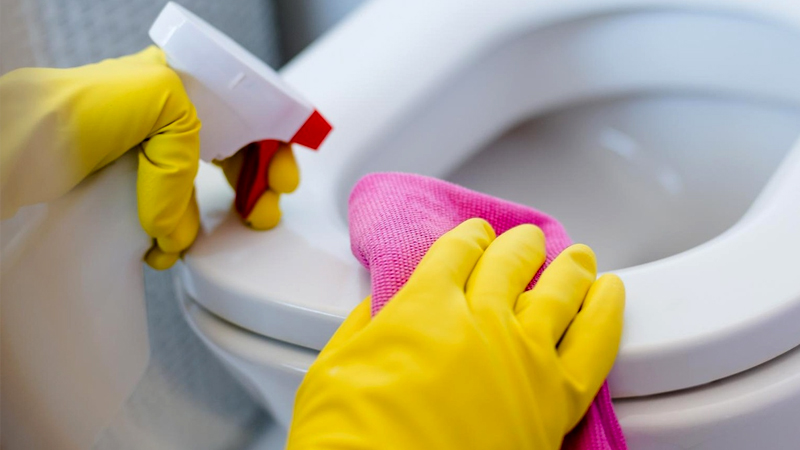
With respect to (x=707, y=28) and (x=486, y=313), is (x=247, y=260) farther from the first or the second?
(x=707, y=28)

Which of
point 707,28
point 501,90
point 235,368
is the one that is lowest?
point 235,368

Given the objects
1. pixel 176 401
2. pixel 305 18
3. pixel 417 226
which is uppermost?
pixel 417 226

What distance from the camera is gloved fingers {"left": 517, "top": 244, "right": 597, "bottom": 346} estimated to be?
0.36 meters

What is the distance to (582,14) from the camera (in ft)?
2.39

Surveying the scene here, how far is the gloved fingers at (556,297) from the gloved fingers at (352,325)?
0.07 metres

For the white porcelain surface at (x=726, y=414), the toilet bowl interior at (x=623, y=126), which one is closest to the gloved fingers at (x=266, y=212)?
the toilet bowl interior at (x=623, y=126)

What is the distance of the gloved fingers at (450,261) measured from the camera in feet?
1.19

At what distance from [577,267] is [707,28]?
15.8 inches

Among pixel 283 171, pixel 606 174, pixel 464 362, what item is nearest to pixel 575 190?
pixel 606 174

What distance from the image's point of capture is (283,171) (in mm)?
511

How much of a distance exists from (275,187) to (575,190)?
0.42m

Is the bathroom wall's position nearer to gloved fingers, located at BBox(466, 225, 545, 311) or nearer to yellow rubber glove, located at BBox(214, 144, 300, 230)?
yellow rubber glove, located at BBox(214, 144, 300, 230)

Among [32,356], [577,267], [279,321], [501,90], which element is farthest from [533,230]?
[501,90]

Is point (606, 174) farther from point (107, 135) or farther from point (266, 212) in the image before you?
point (107, 135)
